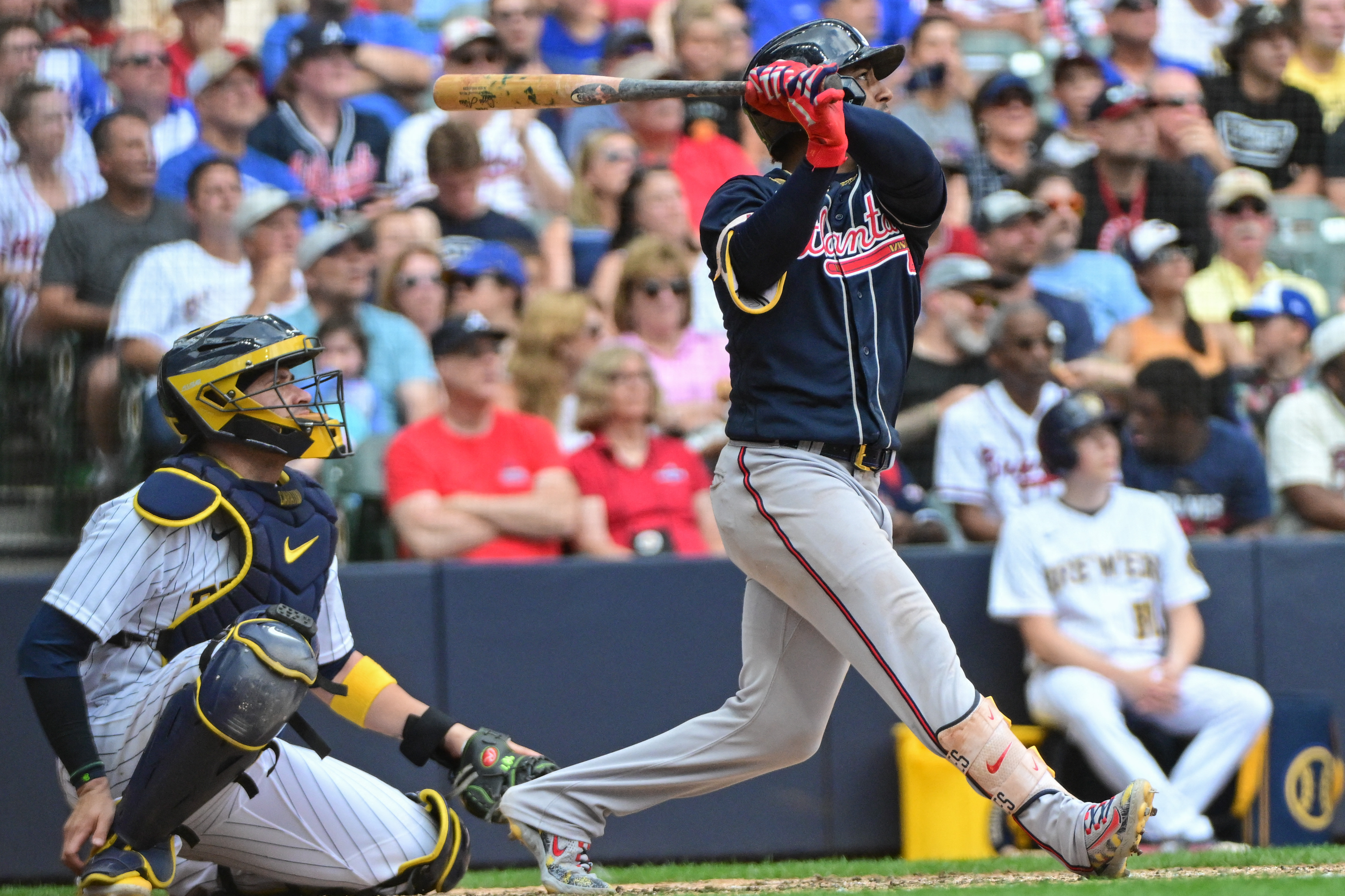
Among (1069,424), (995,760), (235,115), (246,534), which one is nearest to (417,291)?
(235,115)

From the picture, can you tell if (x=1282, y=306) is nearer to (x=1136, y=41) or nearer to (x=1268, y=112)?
(x=1268, y=112)

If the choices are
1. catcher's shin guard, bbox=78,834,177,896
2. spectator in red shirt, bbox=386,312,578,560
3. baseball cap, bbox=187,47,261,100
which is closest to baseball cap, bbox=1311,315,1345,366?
spectator in red shirt, bbox=386,312,578,560

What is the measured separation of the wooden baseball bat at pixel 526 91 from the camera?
3.59 metres

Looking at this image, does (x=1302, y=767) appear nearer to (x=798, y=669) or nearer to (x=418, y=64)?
(x=798, y=669)

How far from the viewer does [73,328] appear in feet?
19.1

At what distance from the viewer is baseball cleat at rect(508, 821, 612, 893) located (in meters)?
3.46

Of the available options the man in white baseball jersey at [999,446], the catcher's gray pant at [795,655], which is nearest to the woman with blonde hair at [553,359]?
the man in white baseball jersey at [999,446]

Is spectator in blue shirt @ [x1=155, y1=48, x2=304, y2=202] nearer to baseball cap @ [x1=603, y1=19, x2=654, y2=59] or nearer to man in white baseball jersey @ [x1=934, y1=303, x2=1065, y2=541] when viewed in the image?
baseball cap @ [x1=603, y1=19, x2=654, y2=59]

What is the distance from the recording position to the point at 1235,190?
24.2 feet

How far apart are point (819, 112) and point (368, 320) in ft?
12.4

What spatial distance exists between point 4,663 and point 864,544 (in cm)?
356

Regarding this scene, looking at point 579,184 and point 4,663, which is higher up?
point 579,184

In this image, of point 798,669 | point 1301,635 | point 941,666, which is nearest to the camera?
point 941,666

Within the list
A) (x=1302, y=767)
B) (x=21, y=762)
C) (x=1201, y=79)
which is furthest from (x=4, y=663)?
(x=1201, y=79)
